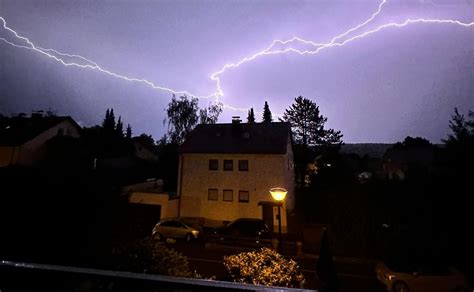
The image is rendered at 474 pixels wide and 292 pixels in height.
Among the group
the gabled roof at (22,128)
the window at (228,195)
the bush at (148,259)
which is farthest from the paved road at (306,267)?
the gabled roof at (22,128)

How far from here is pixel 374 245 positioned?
508 inches

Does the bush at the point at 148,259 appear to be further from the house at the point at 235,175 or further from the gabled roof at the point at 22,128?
the gabled roof at the point at 22,128

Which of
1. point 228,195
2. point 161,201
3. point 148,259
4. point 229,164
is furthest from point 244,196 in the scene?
point 148,259

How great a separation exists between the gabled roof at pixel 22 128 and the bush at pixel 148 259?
73.6 feet

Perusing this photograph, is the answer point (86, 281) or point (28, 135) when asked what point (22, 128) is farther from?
point (86, 281)

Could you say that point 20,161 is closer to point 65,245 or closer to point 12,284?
point 65,245

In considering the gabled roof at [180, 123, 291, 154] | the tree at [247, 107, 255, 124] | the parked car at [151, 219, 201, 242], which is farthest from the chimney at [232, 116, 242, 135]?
the tree at [247, 107, 255, 124]

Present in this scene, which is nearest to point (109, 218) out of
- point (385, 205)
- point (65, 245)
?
point (65, 245)

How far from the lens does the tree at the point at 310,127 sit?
129 feet

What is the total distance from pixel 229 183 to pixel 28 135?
1873 centimetres

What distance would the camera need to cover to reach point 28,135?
893 inches

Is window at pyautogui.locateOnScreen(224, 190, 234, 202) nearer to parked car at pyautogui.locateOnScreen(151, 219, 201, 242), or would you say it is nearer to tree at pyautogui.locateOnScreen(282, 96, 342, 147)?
parked car at pyautogui.locateOnScreen(151, 219, 201, 242)

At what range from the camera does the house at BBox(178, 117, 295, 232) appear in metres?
18.0

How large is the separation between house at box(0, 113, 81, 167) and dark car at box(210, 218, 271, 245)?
15.8 meters
